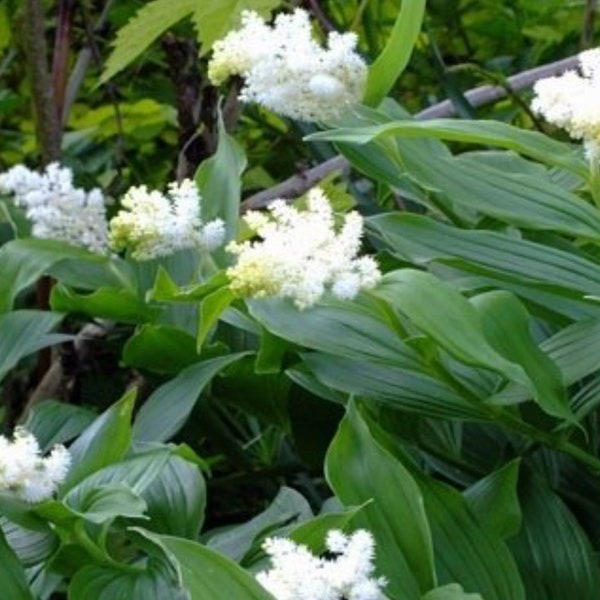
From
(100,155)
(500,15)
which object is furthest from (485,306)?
(100,155)

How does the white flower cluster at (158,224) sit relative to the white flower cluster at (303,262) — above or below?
below

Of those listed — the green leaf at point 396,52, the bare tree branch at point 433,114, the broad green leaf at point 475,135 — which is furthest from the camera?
the bare tree branch at point 433,114

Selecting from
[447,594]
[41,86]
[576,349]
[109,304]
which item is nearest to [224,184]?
[109,304]

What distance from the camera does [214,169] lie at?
4.02ft

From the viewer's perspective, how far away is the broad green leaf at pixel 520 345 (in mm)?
909

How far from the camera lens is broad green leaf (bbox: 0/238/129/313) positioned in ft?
3.92

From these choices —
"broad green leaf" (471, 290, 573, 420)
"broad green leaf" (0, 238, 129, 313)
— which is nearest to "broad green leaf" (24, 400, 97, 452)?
"broad green leaf" (0, 238, 129, 313)

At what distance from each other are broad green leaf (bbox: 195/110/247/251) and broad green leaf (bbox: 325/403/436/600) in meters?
0.34

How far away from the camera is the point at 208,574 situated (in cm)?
75

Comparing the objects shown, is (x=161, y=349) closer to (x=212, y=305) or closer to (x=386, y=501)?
(x=212, y=305)

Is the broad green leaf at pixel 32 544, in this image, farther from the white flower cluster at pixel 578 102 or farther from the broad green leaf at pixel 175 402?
the white flower cluster at pixel 578 102

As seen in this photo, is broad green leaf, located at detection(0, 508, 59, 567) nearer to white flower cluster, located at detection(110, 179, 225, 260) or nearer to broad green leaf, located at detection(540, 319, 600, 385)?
white flower cluster, located at detection(110, 179, 225, 260)

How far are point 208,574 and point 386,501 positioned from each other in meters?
0.15

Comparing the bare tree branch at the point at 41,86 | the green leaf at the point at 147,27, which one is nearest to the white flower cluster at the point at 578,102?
the green leaf at the point at 147,27
